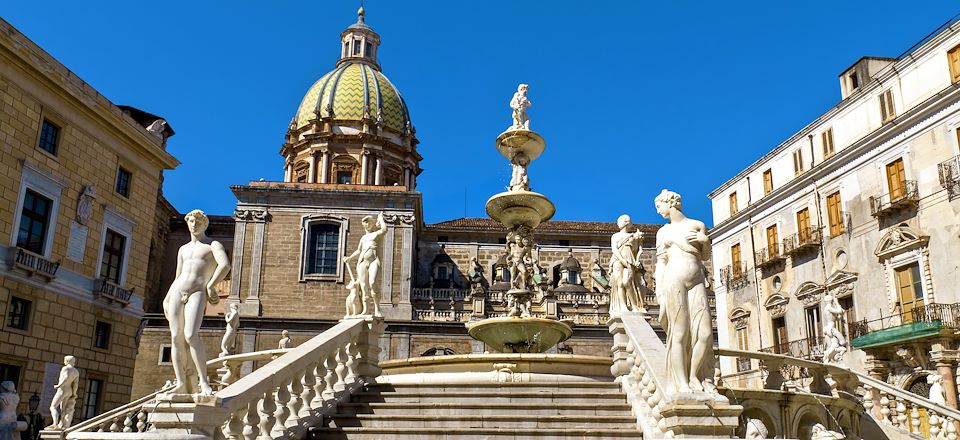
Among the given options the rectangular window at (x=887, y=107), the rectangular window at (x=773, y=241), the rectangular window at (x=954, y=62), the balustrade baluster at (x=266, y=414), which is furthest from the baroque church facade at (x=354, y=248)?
the balustrade baluster at (x=266, y=414)

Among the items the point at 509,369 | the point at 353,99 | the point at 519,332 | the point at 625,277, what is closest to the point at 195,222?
the point at 509,369

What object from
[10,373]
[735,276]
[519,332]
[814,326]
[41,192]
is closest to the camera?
[519,332]

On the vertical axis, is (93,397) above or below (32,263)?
below

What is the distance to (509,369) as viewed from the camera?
35.8 feet

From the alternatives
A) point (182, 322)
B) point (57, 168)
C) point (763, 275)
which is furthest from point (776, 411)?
point (763, 275)

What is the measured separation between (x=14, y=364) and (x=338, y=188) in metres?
21.8

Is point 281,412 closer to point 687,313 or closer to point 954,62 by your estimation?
point 687,313

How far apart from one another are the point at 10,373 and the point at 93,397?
373 centimetres

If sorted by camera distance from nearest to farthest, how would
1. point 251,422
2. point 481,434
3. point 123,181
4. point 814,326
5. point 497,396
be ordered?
point 251,422 < point 481,434 < point 497,396 < point 123,181 < point 814,326

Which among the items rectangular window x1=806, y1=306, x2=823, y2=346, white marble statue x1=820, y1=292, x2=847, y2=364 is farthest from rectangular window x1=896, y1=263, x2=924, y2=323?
white marble statue x1=820, y1=292, x2=847, y2=364

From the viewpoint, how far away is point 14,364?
1952cm

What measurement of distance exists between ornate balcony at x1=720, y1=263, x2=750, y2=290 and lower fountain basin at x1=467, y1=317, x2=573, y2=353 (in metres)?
22.3

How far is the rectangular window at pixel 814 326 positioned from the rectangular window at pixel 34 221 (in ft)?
87.1

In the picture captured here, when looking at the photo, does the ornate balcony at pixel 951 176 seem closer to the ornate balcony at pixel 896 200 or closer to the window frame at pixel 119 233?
the ornate balcony at pixel 896 200
